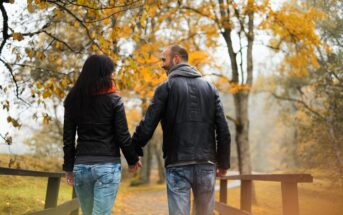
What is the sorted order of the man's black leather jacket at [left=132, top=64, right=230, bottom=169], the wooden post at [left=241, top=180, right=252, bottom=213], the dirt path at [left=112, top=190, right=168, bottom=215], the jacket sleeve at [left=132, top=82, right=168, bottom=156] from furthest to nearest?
the dirt path at [left=112, top=190, right=168, bottom=215] < the wooden post at [left=241, top=180, right=252, bottom=213] < the jacket sleeve at [left=132, top=82, right=168, bottom=156] < the man's black leather jacket at [left=132, top=64, right=230, bottom=169]

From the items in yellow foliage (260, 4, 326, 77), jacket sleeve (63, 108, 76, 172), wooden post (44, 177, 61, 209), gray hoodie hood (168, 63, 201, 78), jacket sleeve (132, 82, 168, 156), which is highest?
yellow foliage (260, 4, 326, 77)

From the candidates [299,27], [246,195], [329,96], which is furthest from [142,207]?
[299,27]

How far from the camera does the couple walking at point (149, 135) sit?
3.39 m

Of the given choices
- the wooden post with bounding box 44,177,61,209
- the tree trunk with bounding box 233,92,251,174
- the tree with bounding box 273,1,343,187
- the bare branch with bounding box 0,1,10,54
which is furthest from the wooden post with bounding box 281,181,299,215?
the tree trunk with bounding box 233,92,251,174

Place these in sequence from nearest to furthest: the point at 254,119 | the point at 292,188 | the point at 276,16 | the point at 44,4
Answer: the point at 292,188, the point at 44,4, the point at 276,16, the point at 254,119

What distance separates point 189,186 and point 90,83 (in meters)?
Result: 1.26

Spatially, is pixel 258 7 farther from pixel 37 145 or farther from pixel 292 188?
pixel 37 145

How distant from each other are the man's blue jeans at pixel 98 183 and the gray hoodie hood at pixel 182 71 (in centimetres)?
98

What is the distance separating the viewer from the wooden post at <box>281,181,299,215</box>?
3713 millimetres

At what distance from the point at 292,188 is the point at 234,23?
32.5ft

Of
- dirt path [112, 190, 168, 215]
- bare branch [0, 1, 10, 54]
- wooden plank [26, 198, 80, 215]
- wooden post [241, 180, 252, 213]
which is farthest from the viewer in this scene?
dirt path [112, 190, 168, 215]

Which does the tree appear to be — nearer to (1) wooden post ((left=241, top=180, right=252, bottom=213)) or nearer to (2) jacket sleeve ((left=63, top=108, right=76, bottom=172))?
(1) wooden post ((left=241, top=180, right=252, bottom=213))

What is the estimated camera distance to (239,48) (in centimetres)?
1346

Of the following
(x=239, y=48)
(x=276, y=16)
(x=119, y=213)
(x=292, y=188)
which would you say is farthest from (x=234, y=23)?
(x=292, y=188)
